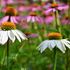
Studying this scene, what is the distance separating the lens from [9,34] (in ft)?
6.11

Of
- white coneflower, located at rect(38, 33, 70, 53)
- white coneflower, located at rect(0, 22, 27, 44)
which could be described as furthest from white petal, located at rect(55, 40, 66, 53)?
white coneflower, located at rect(0, 22, 27, 44)

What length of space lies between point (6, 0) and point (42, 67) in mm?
2174

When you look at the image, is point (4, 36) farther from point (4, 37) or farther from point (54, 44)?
point (54, 44)

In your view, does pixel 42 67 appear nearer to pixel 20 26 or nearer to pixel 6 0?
pixel 20 26

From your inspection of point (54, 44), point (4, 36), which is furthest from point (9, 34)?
point (54, 44)

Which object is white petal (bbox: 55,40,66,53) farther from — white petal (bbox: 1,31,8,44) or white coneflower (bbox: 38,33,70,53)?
white petal (bbox: 1,31,8,44)

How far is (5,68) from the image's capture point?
1.99 metres

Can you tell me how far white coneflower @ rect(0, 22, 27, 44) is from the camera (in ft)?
5.92

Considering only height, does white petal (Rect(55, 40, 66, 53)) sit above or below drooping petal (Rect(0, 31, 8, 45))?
below

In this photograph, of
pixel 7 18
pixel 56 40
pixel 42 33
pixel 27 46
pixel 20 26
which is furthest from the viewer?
pixel 20 26

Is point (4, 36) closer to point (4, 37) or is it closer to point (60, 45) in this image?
point (4, 37)

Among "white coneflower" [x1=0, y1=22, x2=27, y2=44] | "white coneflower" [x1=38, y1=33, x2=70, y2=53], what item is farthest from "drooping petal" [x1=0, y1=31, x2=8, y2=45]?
"white coneflower" [x1=38, y1=33, x2=70, y2=53]

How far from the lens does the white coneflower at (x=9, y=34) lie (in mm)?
1803

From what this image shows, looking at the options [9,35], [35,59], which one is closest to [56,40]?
[9,35]
